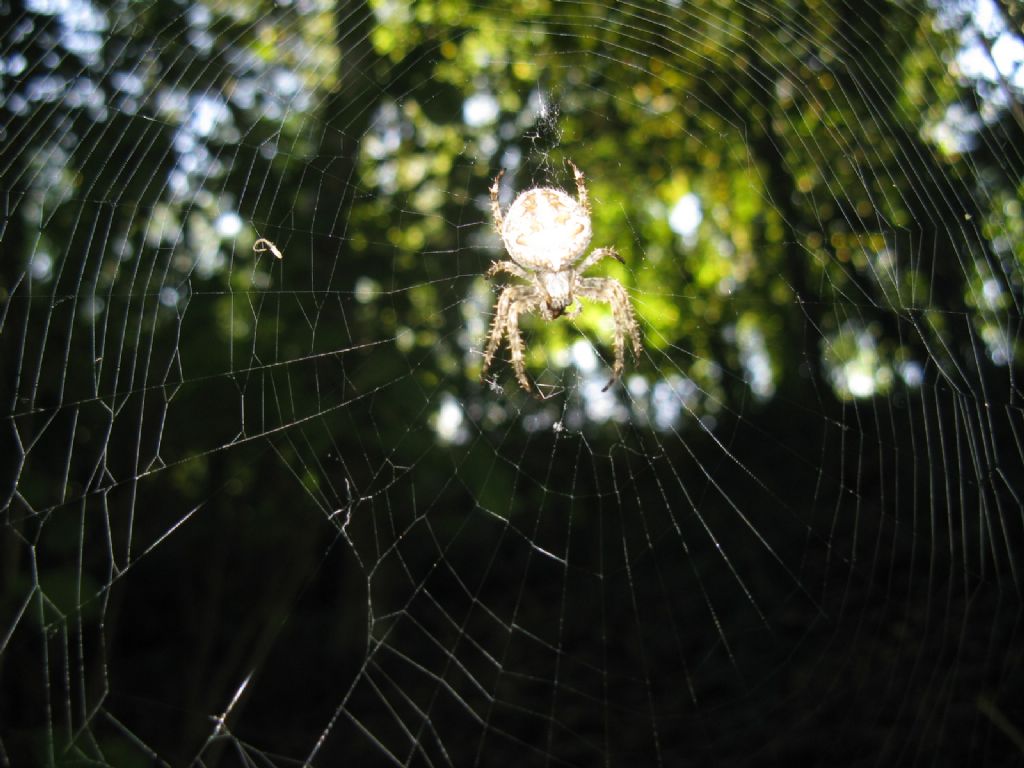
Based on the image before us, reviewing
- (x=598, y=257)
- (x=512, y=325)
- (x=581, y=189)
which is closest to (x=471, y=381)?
(x=512, y=325)

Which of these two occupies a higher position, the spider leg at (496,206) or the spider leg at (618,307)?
the spider leg at (496,206)

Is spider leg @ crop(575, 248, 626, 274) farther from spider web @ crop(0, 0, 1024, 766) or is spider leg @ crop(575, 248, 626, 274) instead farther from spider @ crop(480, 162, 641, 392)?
spider web @ crop(0, 0, 1024, 766)

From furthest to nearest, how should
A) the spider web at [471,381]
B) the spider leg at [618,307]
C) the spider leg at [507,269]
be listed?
the spider web at [471,381] → the spider leg at [618,307] → the spider leg at [507,269]

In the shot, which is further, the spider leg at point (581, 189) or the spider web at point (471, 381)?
the spider web at point (471, 381)

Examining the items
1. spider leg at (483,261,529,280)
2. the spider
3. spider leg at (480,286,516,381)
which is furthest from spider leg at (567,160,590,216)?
spider leg at (480,286,516,381)

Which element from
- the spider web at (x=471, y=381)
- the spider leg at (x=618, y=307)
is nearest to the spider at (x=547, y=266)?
the spider leg at (x=618, y=307)

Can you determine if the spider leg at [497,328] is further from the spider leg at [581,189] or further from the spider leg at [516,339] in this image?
the spider leg at [581,189]

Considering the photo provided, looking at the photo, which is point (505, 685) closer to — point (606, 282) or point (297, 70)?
point (606, 282)

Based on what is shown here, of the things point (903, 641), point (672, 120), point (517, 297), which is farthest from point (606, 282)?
point (903, 641)

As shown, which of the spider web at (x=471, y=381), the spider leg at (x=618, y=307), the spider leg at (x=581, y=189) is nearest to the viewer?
the spider leg at (x=581, y=189)
